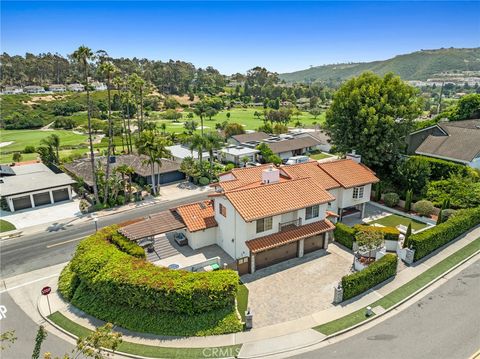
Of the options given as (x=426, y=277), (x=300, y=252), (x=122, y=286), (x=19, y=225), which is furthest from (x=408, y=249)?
(x=19, y=225)

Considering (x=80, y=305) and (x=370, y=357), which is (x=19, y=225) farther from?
(x=370, y=357)

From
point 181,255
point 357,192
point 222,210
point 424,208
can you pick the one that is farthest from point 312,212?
point 424,208

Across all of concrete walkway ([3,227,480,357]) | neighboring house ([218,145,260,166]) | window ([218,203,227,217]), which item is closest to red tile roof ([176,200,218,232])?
window ([218,203,227,217])

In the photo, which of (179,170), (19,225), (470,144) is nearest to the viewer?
(19,225)

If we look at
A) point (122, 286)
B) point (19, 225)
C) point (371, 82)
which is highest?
point (371, 82)

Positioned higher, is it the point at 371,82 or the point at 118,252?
the point at 371,82

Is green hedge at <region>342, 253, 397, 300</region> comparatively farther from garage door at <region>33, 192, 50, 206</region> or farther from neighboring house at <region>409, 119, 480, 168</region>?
garage door at <region>33, 192, 50, 206</region>

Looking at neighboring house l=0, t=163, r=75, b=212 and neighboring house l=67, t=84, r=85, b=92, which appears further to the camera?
neighboring house l=67, t=84, r=85, b=92
